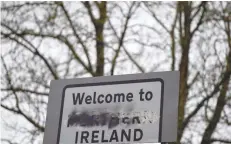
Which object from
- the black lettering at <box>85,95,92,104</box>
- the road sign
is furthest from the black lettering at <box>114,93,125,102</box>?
the black lettering at <box>85,95,92,104</box>

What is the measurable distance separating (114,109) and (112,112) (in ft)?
0.05

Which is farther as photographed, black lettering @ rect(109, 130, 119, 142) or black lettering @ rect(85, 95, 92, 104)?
Answer: black lettering @ rect(85, 95, 92, 104)

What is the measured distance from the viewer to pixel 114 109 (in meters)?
1.72

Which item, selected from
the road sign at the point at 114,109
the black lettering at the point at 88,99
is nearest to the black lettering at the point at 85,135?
the road sign at the point at 114,109

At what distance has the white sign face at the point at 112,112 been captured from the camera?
1646 mm

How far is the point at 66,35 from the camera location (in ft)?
20.2

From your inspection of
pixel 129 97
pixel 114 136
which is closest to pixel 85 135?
pixel 114 136

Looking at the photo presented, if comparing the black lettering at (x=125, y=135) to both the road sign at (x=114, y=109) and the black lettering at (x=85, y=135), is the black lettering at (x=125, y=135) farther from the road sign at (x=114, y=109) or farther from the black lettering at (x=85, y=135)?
the black lettering at (x=85, y=135)

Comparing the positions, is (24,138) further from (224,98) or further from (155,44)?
(224,98)

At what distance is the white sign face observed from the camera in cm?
165

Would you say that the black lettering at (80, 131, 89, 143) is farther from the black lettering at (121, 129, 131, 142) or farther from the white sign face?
the black lettering at (121, 129, 131, 142)

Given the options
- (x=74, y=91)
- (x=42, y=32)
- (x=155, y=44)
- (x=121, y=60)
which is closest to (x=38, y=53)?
(x=42, y=32)

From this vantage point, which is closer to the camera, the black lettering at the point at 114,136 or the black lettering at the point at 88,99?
the black lettering at the point at 114,136

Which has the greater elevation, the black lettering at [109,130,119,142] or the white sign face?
the white sign face
